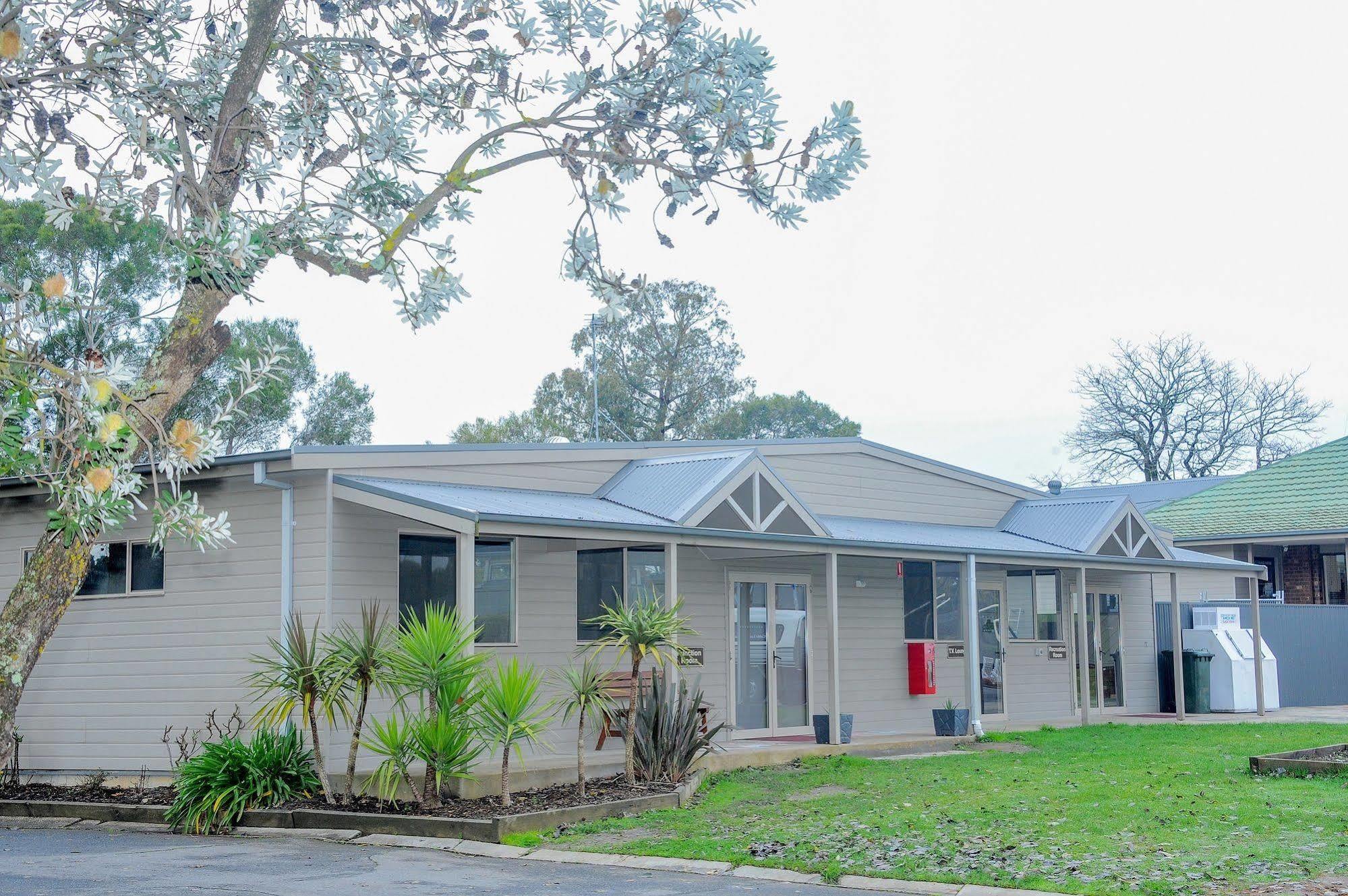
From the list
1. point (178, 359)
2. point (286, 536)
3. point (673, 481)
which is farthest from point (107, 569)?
point (673, 481)

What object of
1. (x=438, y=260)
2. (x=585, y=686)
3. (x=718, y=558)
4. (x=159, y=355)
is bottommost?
(x=585, y=686)

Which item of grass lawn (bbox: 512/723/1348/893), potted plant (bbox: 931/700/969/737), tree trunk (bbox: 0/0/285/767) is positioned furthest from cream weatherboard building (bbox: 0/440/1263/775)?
tree trunk (bbox: 0/0/285/767)

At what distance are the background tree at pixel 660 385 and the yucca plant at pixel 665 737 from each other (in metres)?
33.8

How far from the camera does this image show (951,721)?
57.0ft

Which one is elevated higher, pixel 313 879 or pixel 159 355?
pixel 159 355

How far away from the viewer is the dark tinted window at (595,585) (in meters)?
15.5

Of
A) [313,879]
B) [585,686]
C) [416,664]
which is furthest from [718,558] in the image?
[313,879]

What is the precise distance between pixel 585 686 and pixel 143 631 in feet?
16.1

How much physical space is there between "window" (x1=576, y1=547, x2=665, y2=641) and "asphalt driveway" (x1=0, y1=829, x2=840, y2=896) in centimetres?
525

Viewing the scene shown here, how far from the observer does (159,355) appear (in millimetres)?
10680

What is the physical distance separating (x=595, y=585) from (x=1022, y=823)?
6.54 metres

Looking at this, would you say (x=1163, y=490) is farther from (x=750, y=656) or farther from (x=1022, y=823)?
(x=1022, y=823)

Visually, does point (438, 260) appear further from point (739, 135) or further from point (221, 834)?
point (221, 834)

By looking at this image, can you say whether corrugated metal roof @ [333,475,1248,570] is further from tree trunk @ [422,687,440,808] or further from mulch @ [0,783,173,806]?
mulch @ [0,783,173,806]
